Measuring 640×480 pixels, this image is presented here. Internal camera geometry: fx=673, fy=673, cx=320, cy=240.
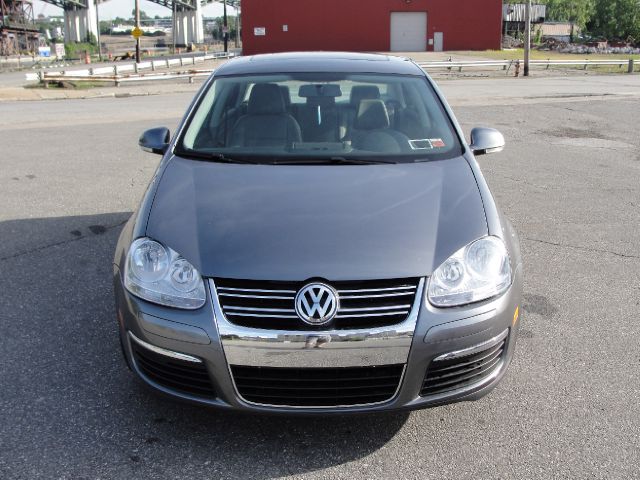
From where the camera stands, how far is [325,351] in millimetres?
2674

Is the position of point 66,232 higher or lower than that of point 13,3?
lower

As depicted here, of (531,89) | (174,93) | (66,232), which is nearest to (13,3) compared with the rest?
(174,93)

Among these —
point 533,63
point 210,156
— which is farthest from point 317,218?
point 533,63

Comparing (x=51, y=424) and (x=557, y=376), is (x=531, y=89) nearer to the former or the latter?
(x=557, y=376)

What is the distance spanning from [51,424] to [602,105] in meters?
16.4

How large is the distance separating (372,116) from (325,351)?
2.07 meters

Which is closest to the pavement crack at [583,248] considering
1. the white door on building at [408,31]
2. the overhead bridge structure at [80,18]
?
the white door on building at [408,31]

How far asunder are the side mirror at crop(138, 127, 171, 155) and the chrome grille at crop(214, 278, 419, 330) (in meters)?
1.90

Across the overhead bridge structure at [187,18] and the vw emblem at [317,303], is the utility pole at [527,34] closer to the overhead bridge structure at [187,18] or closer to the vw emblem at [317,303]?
the vw emblem at [317,303]

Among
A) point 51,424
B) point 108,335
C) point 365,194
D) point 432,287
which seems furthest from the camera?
point 108,335

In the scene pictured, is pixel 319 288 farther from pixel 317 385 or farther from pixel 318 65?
pixel 318 65

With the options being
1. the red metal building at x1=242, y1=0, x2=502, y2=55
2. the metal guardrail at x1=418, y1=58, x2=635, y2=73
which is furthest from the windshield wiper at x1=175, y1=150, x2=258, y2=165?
the red metal building at x1=242, y1=0, x2=502, y2=55

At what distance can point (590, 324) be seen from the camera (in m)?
4.25

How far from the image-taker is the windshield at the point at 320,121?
12.8ft
